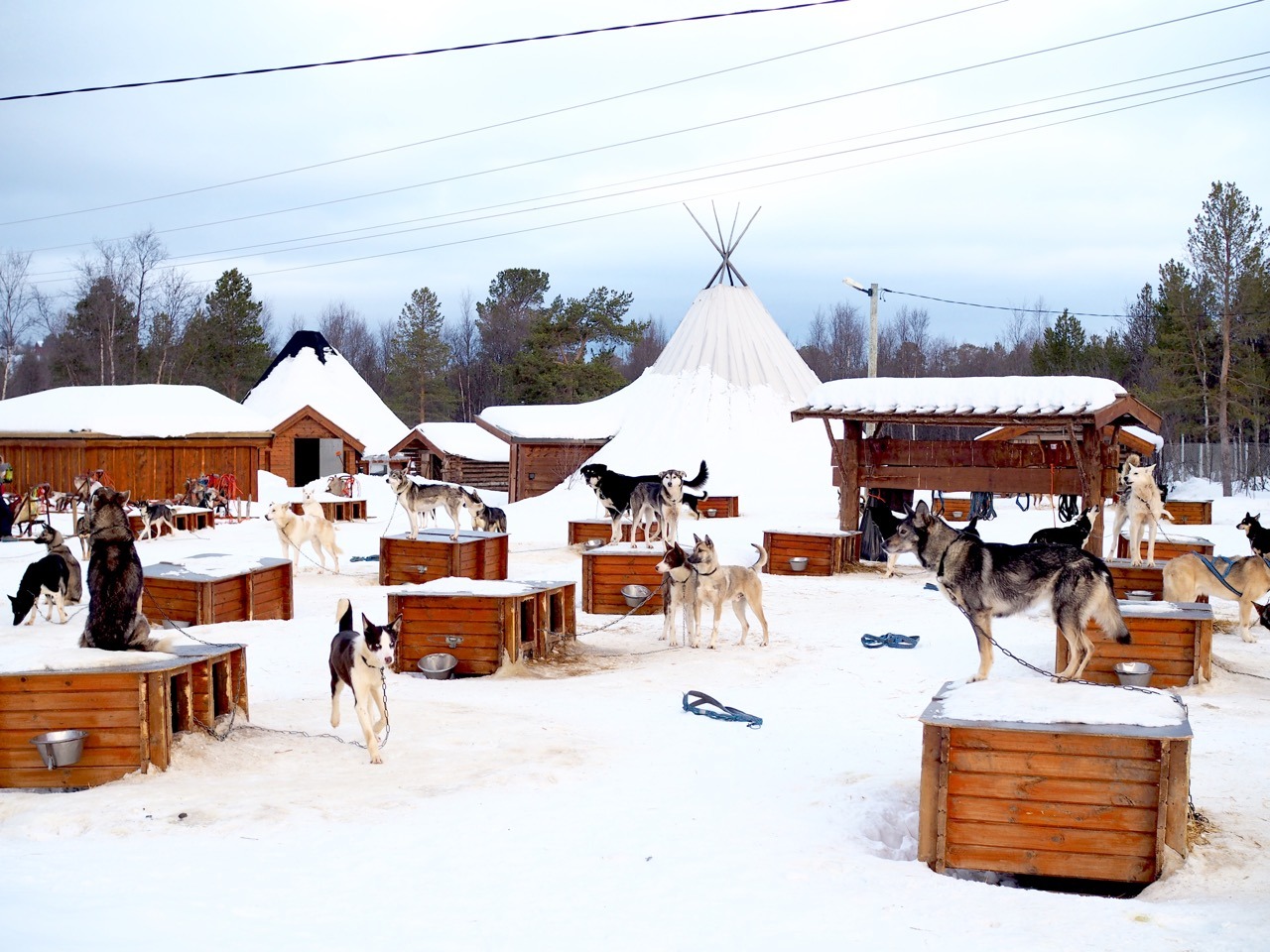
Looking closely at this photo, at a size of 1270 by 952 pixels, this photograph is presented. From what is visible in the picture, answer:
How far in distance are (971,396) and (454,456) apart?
23371mm

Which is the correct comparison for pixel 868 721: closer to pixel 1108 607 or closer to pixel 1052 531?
pixel 1108 607

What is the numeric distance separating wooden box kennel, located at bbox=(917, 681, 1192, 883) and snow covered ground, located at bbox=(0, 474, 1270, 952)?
164 mm

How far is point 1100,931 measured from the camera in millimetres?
4043

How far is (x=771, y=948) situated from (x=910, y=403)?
13.7m

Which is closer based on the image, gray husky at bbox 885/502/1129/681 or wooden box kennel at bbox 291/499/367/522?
gray husky at bbox 885/502/1129/681

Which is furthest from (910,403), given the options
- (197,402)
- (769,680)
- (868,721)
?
(197,402)

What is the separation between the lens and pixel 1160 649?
8.48 metres

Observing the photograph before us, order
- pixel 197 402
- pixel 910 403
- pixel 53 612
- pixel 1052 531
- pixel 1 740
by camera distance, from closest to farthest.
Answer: pixel 1 740
pixel 53 612
pixel 1052 531
pixel 910 403
pixel 197 402

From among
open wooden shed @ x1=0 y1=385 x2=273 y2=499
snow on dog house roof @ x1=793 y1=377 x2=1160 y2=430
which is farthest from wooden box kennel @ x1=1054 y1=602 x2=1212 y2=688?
open wooden shed @ x1=0 y1=385 x2=273 y2=499

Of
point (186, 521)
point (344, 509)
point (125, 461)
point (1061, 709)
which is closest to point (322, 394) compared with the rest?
point (125, 461)

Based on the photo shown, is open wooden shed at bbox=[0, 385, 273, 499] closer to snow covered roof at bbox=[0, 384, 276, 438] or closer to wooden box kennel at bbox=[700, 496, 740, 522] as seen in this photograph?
snow covered roof at bbox=[0, 384, 276, 438]

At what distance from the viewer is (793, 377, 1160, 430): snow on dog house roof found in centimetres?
1570

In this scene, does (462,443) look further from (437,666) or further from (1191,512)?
(437,666)

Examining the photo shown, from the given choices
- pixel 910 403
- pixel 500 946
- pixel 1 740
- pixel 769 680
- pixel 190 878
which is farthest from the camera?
pixel 910 403
